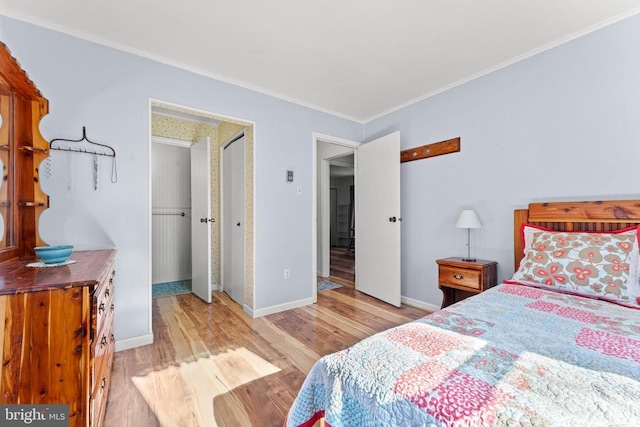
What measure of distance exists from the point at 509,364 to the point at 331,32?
221 centimetres

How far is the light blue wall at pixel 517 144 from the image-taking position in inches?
75.1

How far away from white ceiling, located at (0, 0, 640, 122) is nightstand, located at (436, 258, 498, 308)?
Result: 178 cm

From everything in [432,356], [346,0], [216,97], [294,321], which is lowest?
[294,321]

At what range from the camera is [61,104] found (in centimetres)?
197

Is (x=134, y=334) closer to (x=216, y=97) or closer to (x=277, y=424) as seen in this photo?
(x=277, y=424)

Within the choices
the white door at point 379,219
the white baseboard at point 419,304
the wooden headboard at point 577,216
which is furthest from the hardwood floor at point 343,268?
the wooden headboard at point 577,216

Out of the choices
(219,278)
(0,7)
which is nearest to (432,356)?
(0,7)

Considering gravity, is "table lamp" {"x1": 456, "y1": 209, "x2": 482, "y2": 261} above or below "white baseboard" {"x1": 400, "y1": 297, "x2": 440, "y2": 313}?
above

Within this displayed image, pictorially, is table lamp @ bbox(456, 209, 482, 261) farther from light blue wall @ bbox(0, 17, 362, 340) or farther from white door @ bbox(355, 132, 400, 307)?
light blue wall @ bbox(0, 17, 362, 340)

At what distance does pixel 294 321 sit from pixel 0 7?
3176mm

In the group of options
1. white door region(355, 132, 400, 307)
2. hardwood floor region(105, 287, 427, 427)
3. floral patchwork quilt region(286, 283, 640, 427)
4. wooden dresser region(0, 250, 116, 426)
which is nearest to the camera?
floral patchwork quilt region(286, 283, 640, 427)

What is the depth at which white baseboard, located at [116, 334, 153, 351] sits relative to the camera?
2.17 meters

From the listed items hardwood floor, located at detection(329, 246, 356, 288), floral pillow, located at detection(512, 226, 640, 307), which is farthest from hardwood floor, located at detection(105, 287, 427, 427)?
floral pillow, located at detection(512, 226, 640, 307)

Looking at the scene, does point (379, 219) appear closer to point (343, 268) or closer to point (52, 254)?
point (343, 268)
